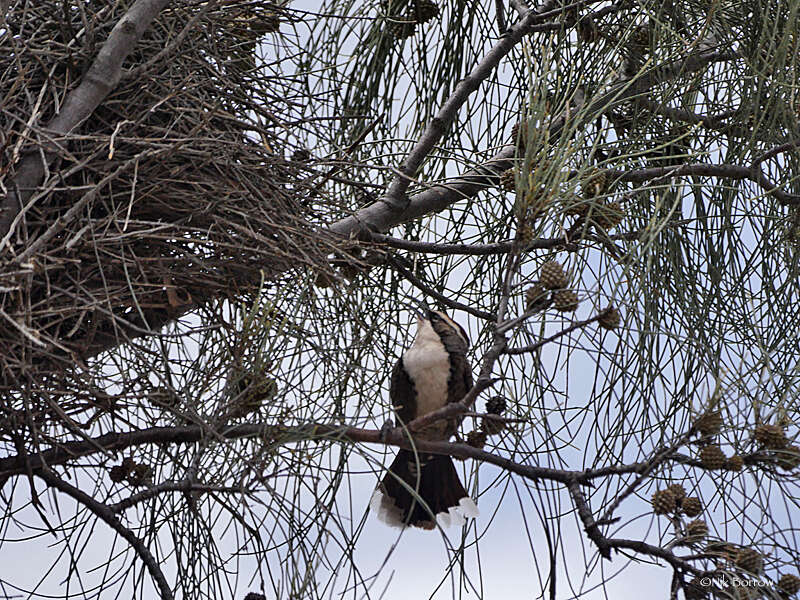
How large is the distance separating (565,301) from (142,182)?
0.82 metres

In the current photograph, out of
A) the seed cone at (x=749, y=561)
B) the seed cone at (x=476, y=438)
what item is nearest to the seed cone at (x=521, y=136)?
the seed cone at (x=476, y=438)

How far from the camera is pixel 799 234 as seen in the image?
90.6 inches

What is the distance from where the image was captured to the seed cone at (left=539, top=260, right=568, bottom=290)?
5.09 feet

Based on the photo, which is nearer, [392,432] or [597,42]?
[392,432]

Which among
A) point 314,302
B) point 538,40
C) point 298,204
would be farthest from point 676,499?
point 538,40

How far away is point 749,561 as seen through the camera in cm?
151

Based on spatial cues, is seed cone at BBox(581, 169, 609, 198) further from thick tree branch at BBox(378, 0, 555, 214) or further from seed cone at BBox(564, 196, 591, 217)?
thick tree branch at BBox(378, 0, 555, 214)

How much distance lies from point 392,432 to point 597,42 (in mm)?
1036

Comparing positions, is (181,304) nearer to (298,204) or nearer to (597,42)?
(298,204)

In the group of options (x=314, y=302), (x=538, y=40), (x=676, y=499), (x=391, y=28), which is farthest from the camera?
(x=391, y=28)

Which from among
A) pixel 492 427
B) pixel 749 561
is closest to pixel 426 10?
pixel 492 427

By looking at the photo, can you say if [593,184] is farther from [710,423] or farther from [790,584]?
[790,584]

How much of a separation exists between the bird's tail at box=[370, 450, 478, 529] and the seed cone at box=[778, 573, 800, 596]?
0.79 m

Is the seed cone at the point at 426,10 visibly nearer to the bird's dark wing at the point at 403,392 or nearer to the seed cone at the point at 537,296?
the bird's dark wing at the point at 403,392
